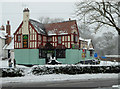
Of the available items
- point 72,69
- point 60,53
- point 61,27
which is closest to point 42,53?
point 60,53

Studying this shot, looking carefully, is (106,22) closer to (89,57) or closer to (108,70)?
(108,70)

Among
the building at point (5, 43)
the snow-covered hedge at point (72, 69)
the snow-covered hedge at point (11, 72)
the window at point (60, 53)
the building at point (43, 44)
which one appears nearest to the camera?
the snow-covered hedge at point (11, 72)

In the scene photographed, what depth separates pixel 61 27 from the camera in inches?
972

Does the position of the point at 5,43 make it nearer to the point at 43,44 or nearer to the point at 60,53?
the point at 43,44

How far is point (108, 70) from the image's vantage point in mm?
15953

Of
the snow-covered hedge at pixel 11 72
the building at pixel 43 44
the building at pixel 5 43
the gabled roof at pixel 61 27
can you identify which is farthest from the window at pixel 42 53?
the building at pixel 5 43

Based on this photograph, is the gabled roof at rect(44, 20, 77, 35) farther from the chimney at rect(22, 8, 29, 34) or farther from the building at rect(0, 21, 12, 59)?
the building at rect(0, 21, 12, 59)

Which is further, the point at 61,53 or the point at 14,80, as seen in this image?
the point at 61,53

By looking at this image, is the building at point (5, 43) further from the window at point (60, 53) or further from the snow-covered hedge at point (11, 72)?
the snow-covered hedge at point (11, 72)

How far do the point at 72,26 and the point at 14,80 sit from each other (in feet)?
50.1

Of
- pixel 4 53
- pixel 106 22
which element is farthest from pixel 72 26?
pixel 4 53

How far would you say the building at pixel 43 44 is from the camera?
22656 mm

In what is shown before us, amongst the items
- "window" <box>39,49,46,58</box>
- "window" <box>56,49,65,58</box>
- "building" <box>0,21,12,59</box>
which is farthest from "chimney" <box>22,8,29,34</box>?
"building" <box>0,21,12,59</box>

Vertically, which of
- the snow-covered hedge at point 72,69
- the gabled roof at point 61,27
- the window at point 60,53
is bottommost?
the snow-covered hedge at point 72,69
